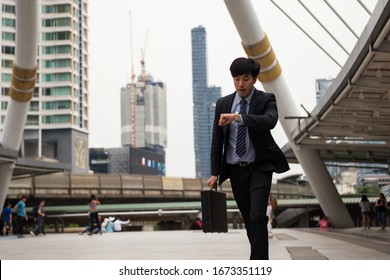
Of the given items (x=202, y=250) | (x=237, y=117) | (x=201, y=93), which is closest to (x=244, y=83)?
(x=237, y=117)

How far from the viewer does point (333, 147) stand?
2638 centimetres

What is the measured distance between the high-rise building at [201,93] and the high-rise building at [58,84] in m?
64.5

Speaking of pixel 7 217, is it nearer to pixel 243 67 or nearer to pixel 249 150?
pixel 249 150

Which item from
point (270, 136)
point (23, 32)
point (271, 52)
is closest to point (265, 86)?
point (271, 52)

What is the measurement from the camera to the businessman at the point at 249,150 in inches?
209

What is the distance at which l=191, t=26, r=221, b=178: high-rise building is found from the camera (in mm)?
13570

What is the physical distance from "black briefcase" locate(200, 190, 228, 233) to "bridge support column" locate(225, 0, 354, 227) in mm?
14181

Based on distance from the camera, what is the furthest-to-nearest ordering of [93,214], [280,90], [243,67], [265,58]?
[280,90], [93,214], [265,58], [243,67]

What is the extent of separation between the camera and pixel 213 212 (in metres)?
5.42

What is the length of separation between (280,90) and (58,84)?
226ft

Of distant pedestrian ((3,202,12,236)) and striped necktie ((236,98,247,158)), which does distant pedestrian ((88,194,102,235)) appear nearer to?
distant pedestrian ((3,202,12,236))

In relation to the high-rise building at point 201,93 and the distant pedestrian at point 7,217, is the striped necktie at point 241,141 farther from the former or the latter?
the distant pedestrian at point 7,217
